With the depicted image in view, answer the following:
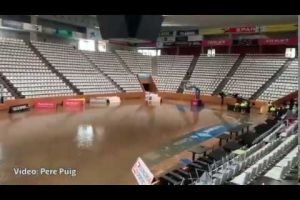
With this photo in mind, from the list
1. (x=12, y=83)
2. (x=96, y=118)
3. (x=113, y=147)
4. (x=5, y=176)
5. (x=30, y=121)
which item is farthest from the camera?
(x=12, y=83)

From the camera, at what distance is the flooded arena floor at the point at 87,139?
802cm

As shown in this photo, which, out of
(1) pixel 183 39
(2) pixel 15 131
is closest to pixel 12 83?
(2) pixel 15 131

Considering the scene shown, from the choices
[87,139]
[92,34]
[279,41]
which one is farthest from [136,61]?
[87,139]

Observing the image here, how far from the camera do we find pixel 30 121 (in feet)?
49.0

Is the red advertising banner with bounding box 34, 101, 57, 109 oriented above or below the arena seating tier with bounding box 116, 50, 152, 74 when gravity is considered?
below

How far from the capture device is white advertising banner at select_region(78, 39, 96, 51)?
99.9ft

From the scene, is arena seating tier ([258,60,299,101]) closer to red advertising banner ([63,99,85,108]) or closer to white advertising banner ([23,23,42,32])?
red advertising banner ([63,99,85,108])

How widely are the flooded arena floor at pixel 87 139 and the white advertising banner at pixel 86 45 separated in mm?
13147

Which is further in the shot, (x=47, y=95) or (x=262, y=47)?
(x=262, y=47)

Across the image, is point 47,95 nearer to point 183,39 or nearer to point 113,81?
point 113,81

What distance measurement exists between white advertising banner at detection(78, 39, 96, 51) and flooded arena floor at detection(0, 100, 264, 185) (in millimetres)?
13147

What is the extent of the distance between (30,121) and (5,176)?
25.2 feet

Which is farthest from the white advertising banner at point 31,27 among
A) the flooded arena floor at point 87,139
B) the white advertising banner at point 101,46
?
the flooded arena floor at point 87,139

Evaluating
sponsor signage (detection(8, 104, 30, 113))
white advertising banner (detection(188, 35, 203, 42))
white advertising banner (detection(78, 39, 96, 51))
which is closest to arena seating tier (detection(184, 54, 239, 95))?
white advertising banner (detection(188, 35, 203, 42))
